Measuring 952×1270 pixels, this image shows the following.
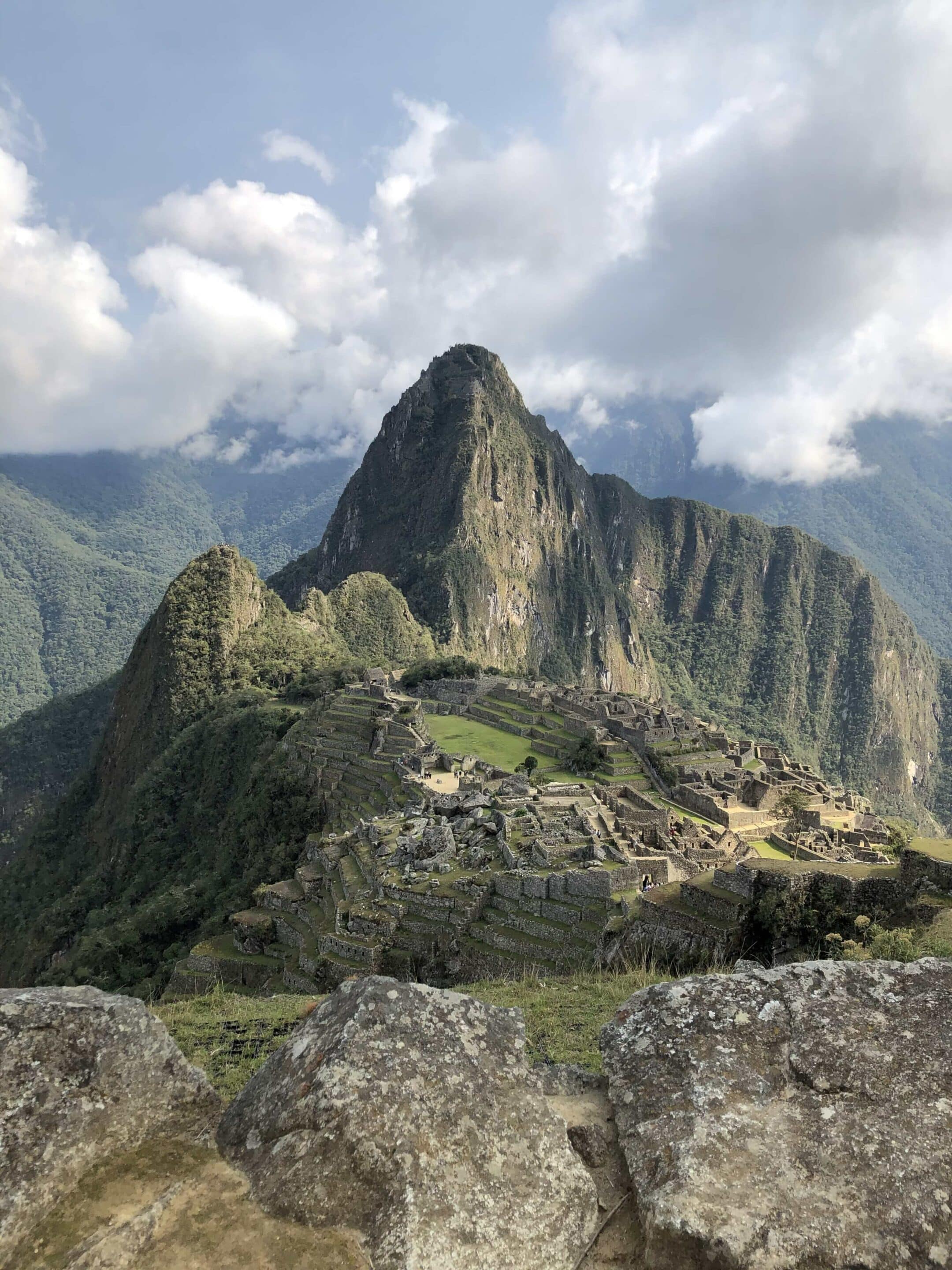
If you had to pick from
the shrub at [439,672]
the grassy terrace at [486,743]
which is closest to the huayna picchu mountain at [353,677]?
the grassy terrace at [486,743]

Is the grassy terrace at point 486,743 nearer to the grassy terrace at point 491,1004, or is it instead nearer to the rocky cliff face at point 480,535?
the grassy terrace at point 491,1004

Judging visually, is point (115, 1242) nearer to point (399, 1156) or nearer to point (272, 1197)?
point (272, 1197)

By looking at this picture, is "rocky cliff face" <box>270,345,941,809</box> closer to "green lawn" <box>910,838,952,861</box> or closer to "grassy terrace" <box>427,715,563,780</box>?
"grassy terrace" <box>427,715,563,780</box>

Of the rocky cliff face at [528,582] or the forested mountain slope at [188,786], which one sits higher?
the rocky cliff face at [528,582]

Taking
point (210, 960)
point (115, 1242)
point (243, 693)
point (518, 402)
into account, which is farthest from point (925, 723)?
point (115, 1242)

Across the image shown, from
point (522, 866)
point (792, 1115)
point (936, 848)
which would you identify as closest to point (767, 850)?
point (522, 866)
